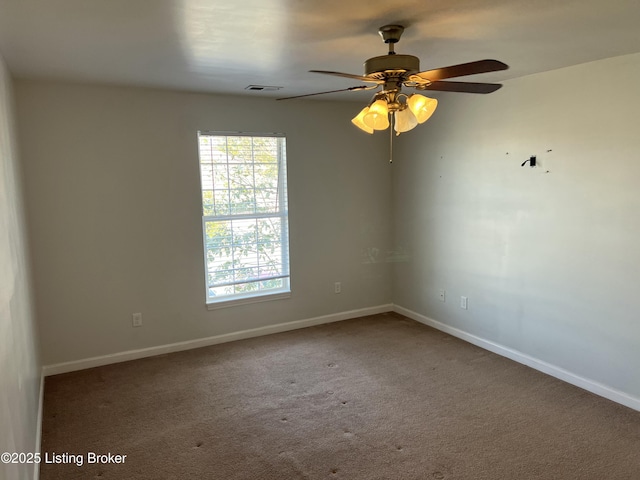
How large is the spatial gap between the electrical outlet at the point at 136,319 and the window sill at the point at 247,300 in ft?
1.99

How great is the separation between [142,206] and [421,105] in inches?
103

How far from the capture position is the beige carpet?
246cm

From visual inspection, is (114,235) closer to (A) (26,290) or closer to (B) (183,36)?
(A) (26,290)

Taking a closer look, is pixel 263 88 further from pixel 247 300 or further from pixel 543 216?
pixel 543 216

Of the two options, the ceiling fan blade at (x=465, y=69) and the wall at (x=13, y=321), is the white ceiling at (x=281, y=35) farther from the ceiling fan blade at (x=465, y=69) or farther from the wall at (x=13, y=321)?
the wall at (x=13, y=321)

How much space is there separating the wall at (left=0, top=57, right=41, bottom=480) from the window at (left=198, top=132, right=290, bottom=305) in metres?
1.50

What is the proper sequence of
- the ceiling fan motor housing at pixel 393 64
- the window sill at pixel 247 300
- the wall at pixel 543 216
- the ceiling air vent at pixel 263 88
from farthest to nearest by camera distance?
the window sill at pixel 247 300 → the ceiling air vent at pixel 263 88 → the wall at pixel 543 216 → the ceiling fan motor housing at pixel 393 64

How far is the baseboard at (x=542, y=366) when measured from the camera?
10.1ft

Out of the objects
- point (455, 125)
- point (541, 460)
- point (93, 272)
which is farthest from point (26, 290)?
point (455, 125)

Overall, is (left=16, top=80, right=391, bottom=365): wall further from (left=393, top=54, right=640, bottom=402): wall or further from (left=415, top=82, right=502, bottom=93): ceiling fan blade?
(left=415, top=82, right=502, bottom=93): ceiling fan blade

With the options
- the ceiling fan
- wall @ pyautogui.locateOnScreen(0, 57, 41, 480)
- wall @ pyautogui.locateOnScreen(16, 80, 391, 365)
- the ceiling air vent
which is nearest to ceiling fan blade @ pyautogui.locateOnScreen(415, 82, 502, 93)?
the ceiling fan

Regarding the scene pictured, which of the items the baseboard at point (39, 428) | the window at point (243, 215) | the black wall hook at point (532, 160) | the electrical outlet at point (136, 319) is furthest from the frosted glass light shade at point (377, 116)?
the electrical outlet at point (136, 319)

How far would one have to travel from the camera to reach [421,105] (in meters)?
2.27

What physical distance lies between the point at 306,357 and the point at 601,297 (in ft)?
7.65
